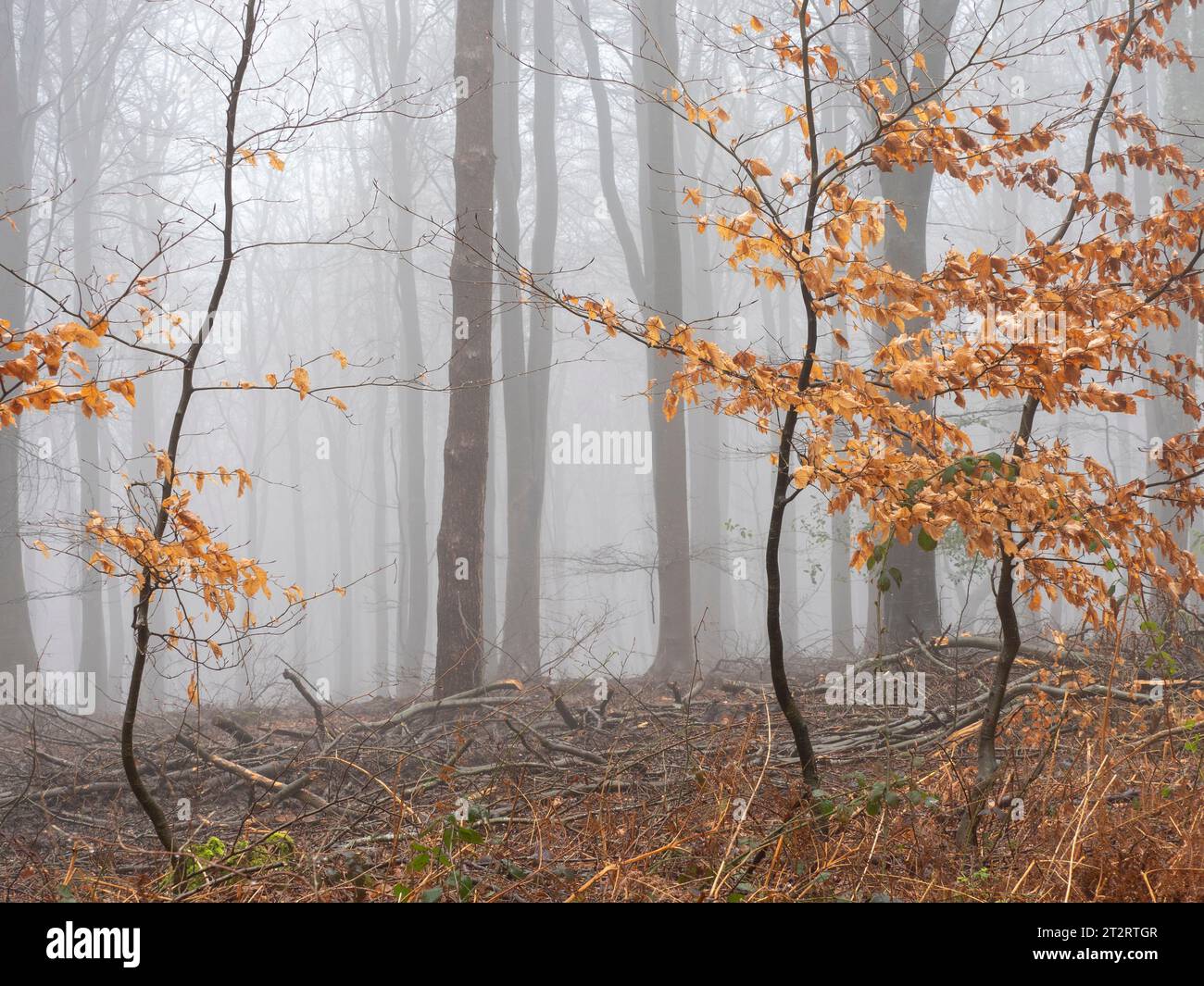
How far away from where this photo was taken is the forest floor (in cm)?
360

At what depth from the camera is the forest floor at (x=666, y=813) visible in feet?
11.8

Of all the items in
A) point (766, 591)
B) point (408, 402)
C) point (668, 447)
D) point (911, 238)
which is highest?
point (408, 402)

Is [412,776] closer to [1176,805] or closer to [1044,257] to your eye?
[1176,805]

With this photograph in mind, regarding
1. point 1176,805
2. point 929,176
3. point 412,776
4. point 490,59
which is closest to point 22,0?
point 490,59

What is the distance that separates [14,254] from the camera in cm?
1221

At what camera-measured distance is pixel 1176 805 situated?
157 inches

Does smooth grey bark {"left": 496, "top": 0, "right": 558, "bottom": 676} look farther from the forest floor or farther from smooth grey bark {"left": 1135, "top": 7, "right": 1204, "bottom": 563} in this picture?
smooth grey bark {"left": 1135, "top": 7, "right": 1204, "bottom": 563}

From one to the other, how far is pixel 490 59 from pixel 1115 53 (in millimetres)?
6054

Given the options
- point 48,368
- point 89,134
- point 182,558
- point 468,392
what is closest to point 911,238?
A: point 468,392

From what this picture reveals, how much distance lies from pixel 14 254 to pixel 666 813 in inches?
467

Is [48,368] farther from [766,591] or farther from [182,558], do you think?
[766,591]

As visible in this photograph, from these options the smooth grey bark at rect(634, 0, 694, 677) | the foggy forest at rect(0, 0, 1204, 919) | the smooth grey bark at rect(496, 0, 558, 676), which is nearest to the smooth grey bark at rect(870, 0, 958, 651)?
the foggy forest at rect(0, 0, 1204, 919)

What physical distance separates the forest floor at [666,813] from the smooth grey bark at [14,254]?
454 centimetres

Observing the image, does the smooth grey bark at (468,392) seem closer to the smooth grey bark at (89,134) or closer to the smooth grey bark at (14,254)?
the smooth grey bark at (14,254)
